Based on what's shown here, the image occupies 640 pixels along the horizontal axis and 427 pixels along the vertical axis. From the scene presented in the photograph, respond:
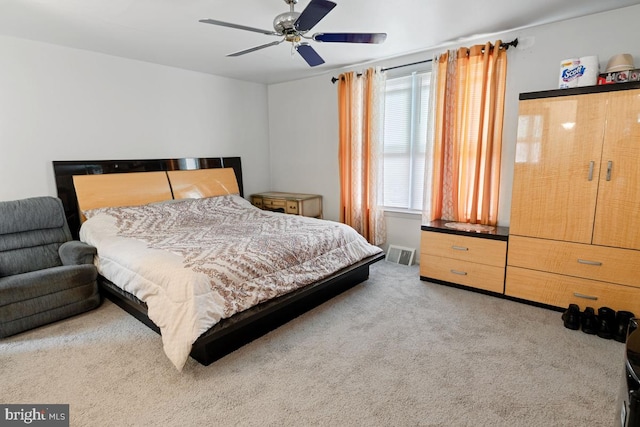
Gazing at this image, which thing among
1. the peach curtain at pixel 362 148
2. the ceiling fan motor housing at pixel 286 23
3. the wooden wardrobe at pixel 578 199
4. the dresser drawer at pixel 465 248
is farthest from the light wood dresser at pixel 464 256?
the ceiling fan motor housing at pixel 286 23

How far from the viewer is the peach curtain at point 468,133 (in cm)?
337

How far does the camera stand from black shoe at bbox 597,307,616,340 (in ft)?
8.14

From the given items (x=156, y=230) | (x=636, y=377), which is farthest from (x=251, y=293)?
(x=636, y=377)

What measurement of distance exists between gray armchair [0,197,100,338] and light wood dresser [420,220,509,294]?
10.6 ft

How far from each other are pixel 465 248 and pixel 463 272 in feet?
0.82

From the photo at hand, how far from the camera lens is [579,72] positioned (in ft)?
8.95

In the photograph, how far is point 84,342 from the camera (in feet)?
8.22

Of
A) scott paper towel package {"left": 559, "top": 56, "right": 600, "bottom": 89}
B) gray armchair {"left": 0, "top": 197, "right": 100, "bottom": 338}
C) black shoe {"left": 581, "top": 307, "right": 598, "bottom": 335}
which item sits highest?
scott paper towel package {"left": 559, "top": 56, "right": 600, "bottom": 89}

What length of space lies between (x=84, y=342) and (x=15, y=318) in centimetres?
60

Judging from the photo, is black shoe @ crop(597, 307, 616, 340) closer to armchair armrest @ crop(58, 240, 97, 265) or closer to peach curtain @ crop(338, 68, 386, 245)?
peach curtain @ crop(338, 68, 386, 245)

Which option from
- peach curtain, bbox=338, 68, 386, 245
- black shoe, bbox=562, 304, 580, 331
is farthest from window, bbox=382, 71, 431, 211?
black shoe, bbox=562, 304, 580, 331

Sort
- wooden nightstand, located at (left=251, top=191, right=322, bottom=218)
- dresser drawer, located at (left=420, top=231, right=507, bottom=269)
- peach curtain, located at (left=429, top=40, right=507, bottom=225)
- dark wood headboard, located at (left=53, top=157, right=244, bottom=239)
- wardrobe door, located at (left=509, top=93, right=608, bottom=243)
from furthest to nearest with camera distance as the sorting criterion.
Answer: wooden nightstand, located at (left=251, top=191, right=322, bottom=218) → dark wood headboard, located at (left=53, top=157, right=244, bottom=239) → peach curtain, located at (left=429, top=40, right=507, bottom=225) → dresser drawer, located at (left=420, top=231, right=507, bottom=269) → wardrobe door, located at (left=509, top=93, right=608, bottom=243)
